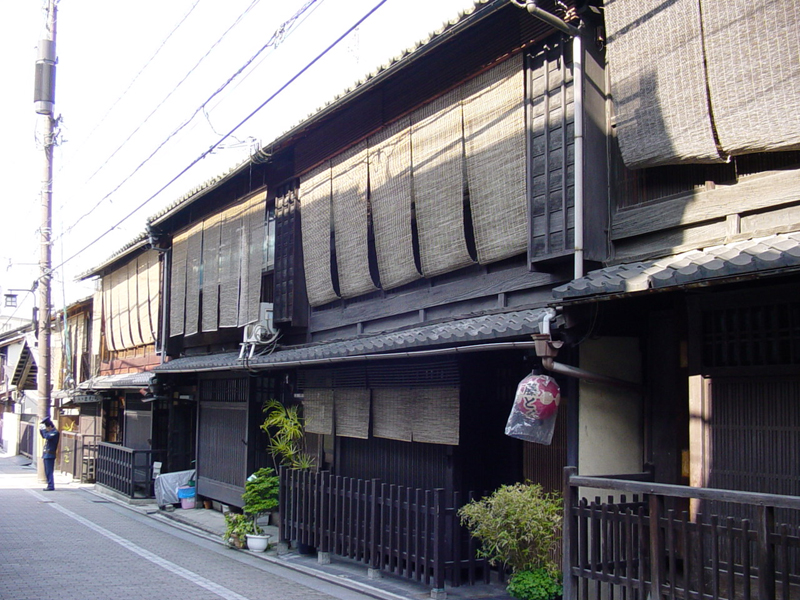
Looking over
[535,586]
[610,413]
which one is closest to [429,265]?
[610,413]

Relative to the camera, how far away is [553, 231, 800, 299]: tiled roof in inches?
237

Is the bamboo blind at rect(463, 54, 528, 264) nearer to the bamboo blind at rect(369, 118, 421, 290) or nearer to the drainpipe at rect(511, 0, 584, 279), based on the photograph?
the drainpipe at rect(511, 0, 584, 279)

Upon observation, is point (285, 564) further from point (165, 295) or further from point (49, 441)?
point (49, 441)

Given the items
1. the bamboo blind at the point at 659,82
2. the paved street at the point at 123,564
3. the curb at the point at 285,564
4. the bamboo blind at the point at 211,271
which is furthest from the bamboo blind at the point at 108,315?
the bamboo blind at the point at 659,82

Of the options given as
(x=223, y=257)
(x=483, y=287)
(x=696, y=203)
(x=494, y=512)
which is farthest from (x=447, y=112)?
(x=223, y=257)

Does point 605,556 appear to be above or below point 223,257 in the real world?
below

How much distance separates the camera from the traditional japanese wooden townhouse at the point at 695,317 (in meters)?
6.71

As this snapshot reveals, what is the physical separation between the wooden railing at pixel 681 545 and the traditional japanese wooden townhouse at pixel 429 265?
133cm

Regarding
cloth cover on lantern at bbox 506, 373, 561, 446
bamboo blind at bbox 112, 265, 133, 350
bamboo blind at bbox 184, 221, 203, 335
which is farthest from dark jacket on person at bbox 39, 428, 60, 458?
cloth cover on lantern at bbox 506, 373, 561, 446

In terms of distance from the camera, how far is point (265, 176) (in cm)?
1656

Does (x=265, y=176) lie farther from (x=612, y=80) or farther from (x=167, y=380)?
(x=612, y=80)

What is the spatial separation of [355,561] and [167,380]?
36.0 ft

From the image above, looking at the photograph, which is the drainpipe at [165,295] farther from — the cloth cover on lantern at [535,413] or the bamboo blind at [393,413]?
the cloth cover on lantern at [535,413]

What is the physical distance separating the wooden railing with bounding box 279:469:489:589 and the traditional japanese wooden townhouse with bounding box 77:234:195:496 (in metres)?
9.84
